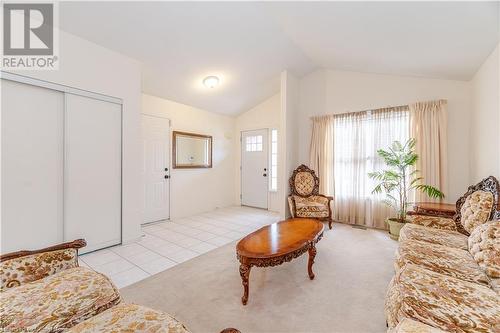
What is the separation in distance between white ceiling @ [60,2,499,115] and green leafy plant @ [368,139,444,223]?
47.4 inches

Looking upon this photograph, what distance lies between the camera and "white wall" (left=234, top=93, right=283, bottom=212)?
5.25m

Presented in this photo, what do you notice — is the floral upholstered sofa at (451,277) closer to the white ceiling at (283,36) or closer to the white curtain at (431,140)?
the white curtain at (431,140)

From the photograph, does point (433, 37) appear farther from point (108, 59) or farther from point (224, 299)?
point (108, 59)

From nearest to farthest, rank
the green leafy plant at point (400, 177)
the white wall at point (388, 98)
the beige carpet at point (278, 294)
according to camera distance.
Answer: the beige carpet at point (278, 294) < the white wall at point (388, 98) < the green leafy plant at point (400, 177)

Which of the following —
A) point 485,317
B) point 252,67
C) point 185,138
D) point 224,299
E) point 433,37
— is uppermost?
point 252,67

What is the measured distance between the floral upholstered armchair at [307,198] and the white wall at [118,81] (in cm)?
263

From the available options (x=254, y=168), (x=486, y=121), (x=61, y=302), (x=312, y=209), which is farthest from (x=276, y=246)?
(x=254, y=168)

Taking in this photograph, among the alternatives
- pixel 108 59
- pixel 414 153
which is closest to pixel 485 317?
pixel 414 153

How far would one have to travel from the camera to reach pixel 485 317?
1105mm

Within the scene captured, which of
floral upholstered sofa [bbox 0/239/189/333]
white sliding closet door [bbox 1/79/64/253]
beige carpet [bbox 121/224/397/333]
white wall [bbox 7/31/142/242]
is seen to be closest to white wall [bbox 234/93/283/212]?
beige carpet [bbox 121/224/397/333]

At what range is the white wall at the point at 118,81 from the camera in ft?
8.53

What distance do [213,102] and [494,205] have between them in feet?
15.0

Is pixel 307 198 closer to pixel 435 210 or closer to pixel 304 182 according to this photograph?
pixel 304 182

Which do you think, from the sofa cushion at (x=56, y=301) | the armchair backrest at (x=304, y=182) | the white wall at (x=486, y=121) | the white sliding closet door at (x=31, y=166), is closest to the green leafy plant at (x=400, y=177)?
the white wall at (x=486, y=121)
